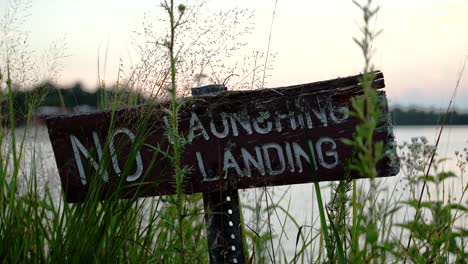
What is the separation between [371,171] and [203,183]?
5.22 ft

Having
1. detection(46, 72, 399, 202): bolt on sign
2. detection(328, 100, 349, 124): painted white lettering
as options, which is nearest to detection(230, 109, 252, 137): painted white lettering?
detection(46, 72, 399, 202): bolt on sign

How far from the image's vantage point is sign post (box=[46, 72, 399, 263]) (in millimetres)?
2332

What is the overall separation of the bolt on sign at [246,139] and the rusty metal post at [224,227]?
0.31 feet

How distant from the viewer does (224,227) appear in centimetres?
251

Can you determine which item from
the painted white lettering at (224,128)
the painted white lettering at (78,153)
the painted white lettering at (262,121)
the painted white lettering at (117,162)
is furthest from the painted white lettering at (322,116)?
the painted white lettering at (78,153)

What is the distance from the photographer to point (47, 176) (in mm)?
3811

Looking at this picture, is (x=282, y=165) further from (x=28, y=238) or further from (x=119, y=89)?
(x=28, y=238)

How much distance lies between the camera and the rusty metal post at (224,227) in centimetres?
248

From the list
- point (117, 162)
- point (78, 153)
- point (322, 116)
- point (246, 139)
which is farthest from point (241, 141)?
point (78, 153)

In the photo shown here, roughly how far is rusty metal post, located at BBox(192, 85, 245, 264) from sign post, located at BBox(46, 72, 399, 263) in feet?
0.05

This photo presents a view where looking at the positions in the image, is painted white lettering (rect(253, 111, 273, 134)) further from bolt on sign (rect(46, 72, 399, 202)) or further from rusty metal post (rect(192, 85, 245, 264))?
rusty metal post (rect(192, 85, 245, 264))

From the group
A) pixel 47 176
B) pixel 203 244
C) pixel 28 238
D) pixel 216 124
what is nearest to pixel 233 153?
pixel 216 124

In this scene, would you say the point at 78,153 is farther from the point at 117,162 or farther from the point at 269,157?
the point at 269,157

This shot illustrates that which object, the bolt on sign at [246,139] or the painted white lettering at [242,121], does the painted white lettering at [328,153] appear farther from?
the painted white lettering at [242,121]
